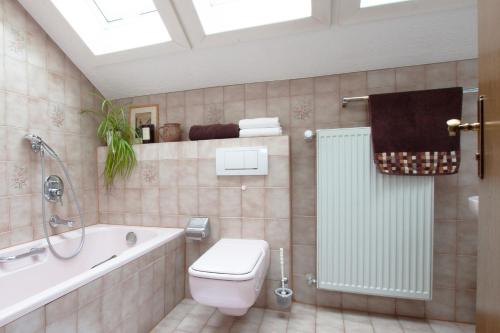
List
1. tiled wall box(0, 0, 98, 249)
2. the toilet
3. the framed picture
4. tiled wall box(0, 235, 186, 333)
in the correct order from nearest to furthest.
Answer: tiled wall box(0, 235, 186, 333) < the toilet < tiled wall box(0, 0, 98, 249) < the framed picture

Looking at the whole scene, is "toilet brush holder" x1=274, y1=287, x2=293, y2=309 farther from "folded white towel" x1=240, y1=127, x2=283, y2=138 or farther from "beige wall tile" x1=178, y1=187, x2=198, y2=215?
"folded white towel" x1=240, y1=127, x2=283, y2=138

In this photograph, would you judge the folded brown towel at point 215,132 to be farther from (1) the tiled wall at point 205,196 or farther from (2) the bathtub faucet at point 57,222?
(2) the bathtub faucet at point 57,222

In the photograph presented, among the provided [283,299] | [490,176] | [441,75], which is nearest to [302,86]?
[441,75]

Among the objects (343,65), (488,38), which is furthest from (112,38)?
(488,38)

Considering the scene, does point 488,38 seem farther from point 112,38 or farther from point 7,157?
point 7,157

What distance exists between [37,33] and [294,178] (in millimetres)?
1957

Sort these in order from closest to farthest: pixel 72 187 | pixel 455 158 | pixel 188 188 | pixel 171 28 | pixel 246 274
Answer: pixel 246 274, pixel 455 158, pixel 171 28, pixel 72 187, pixel 188 188

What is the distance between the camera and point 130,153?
187 cm

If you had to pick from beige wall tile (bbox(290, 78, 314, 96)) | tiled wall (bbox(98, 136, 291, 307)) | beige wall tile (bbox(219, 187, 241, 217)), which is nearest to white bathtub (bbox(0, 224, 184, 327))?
tiled wall (bbox(98, 136, 291, 307))

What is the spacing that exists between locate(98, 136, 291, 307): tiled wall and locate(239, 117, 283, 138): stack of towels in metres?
0.04

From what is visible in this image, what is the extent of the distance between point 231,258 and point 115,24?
5.76ft

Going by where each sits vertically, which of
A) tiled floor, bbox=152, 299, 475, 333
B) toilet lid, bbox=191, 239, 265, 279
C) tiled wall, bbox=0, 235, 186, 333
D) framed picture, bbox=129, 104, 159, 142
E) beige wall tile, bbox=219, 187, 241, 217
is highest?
framed picture, bbox=129, 104, 159, 142

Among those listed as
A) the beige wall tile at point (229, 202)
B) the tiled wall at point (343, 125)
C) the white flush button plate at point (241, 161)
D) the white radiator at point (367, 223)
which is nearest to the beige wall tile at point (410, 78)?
the tiled wall at point (343, 125)

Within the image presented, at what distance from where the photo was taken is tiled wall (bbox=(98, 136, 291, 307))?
1.62 m
